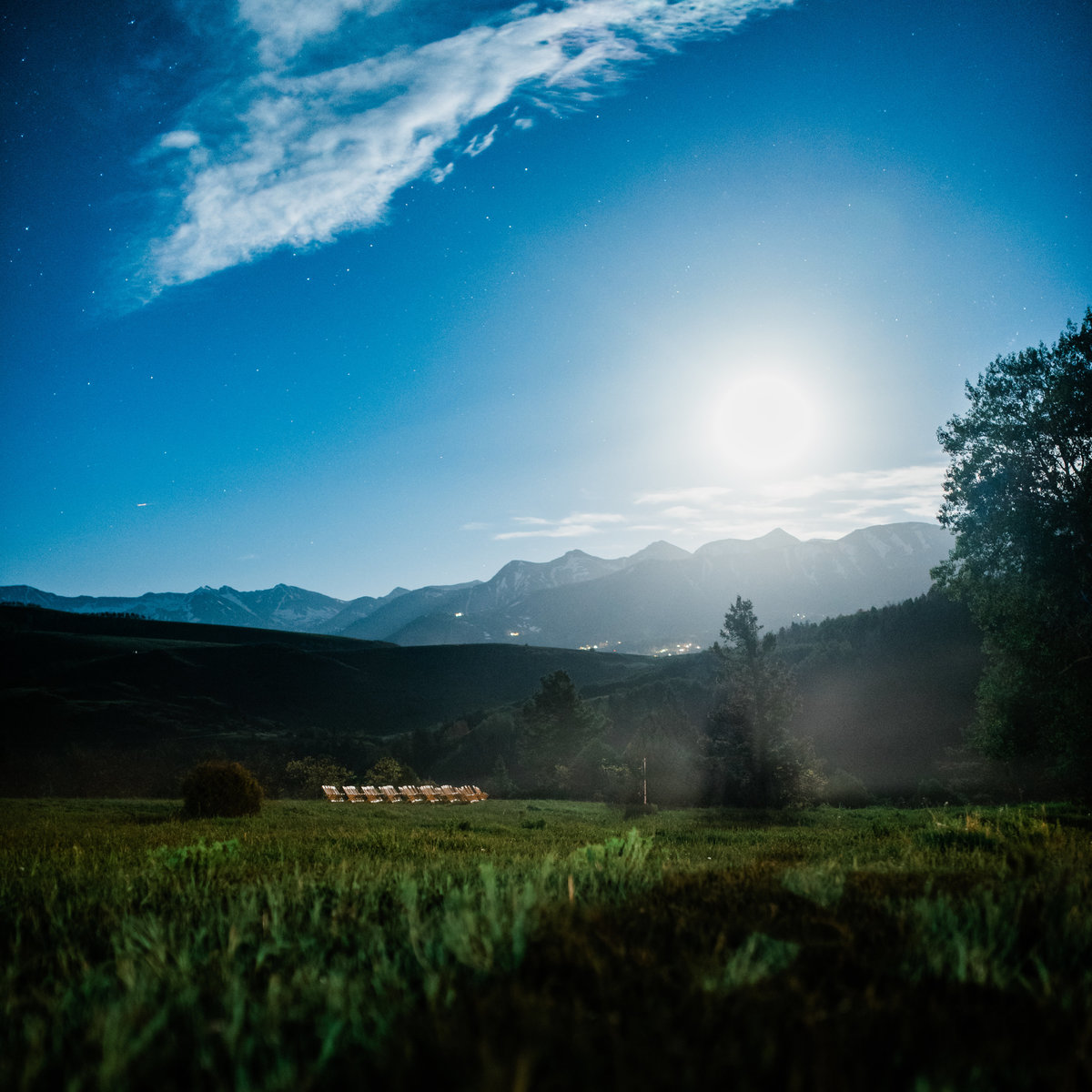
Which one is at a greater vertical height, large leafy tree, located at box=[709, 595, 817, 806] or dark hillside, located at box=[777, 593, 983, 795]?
large leafy tree, located at box=[709, 595, 817, 806]

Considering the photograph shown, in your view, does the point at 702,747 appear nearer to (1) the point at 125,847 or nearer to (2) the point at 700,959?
(1) the point at 125,847

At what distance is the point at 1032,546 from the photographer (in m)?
18.5

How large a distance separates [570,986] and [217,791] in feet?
56.5

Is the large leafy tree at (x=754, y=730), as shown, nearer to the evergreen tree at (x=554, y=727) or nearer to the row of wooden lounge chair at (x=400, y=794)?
the row of wooden lounge chair at (x=400, y=794)

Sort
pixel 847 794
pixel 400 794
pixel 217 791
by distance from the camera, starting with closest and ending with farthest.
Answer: pixel 217 791, pixel 400 794, pixel 847 794

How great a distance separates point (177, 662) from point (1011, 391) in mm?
132697

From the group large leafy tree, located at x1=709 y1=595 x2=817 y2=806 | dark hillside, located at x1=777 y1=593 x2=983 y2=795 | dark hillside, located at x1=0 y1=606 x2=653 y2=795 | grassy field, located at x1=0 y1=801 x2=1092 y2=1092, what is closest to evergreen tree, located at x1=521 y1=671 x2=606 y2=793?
dark hillside, located at x1=0 y1=606 x2=653 y2=795

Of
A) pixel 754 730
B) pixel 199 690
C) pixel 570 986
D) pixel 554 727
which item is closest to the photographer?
pixel 570 986

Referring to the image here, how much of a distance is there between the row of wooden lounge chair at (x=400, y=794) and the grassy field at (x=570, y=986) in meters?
30.6

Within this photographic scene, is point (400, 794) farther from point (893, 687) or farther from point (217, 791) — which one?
point (893, 687)

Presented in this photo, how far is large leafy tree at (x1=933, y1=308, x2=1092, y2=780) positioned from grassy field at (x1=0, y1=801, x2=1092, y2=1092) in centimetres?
2024

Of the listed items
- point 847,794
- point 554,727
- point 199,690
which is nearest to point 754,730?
point 847,794

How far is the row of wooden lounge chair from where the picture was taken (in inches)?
1204

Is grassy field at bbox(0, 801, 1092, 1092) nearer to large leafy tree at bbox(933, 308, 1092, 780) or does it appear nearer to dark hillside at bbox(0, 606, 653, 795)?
large leafy tree at bbox(933, 308, 1092, 780)
